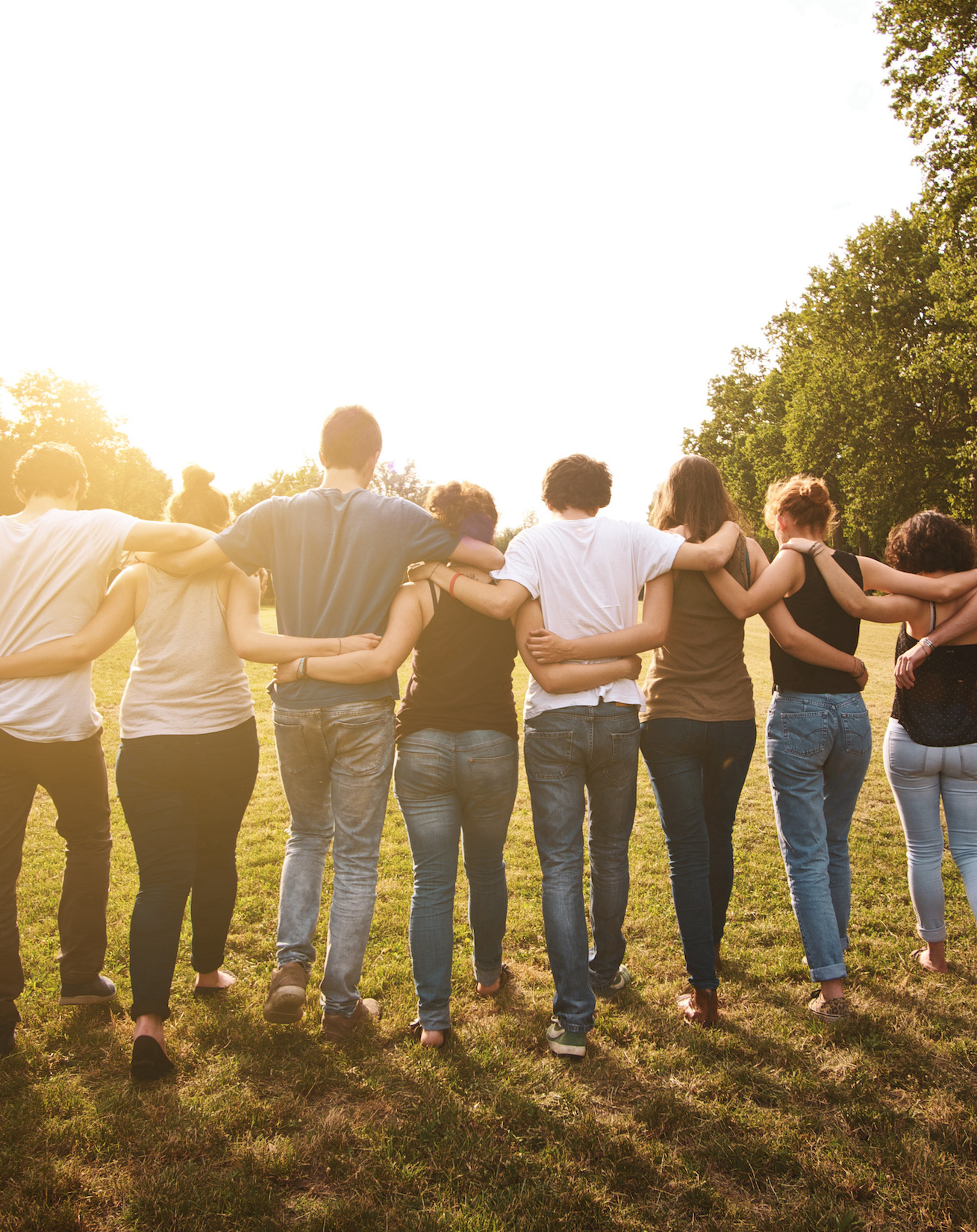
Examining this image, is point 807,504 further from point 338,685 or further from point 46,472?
point 46,472

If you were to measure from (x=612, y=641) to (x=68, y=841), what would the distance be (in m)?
2.55

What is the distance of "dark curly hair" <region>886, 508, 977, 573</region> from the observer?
3922 millimetres

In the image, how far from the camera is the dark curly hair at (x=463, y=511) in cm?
336

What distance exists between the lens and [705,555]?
338 centimetres

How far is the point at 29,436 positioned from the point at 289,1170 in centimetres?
4933

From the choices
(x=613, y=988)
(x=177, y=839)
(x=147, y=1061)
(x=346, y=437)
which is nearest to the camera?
(x=147, y=1061)

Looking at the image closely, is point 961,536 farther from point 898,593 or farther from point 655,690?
point 655,690

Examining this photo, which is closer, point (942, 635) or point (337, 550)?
point (337, 550)

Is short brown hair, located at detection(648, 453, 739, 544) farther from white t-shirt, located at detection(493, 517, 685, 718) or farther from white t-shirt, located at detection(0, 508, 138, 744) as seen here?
white t-shirt, located at detection(0, 508, 138, 744)

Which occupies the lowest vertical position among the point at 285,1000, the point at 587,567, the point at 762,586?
the point at 285,1000

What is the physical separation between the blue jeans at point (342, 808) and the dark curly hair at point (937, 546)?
108 inches

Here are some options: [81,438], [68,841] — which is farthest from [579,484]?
[81,438]

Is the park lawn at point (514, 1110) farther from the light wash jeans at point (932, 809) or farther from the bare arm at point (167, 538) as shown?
the bare arm at point (167, 538)

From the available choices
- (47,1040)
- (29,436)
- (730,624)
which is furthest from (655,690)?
(29,436)
